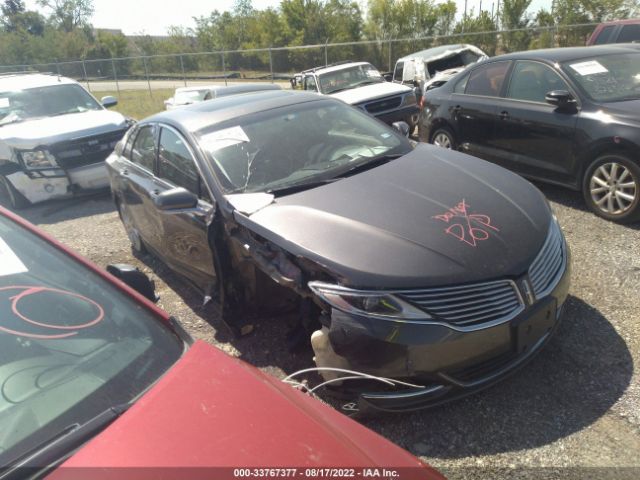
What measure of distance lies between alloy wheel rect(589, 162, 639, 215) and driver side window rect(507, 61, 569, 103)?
3.47 ft

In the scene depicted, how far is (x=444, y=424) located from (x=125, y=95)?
87.4 ft

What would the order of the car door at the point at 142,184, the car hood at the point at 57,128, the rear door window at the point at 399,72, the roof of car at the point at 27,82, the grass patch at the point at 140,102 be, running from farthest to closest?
the grass patch at the point at 140,102 → the rear door window at the point at 399,72 → the roof of car at the point at 27,82 → the car hood at the point at 57,128 → the car door at the point at 142,184

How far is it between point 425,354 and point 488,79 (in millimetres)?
4869

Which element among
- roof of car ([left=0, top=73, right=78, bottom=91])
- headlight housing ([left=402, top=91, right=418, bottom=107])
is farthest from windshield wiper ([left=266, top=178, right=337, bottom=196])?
roof of car ([left=0, top=73, right=78, bottom=91])

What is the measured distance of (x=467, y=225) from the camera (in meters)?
2.84

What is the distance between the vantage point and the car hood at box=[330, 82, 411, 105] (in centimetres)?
905

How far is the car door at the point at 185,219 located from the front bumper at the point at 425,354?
1411 millimetres

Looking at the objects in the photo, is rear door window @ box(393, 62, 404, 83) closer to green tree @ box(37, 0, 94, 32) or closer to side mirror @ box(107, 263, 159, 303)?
side mirror @ box(107, 263, 159, 303)

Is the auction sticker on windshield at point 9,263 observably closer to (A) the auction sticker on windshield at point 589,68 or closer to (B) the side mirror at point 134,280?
(B) the side mirror at point 134,280

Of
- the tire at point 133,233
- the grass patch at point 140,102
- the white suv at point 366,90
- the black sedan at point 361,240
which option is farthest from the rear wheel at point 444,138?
the grass patch at point 140,102

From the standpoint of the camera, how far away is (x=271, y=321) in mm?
3812

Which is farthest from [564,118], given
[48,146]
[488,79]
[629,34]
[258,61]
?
[258,61]

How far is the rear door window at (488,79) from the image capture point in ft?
19.9

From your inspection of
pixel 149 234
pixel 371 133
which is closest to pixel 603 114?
pixel 371 133
